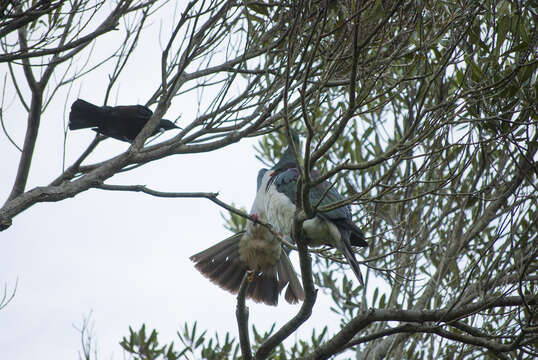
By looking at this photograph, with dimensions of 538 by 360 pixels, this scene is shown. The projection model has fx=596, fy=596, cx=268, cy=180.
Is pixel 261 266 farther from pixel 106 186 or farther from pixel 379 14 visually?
pixel 379 14

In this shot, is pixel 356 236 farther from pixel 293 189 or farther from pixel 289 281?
pixel 289 281

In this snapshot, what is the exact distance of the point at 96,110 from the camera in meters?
4.30

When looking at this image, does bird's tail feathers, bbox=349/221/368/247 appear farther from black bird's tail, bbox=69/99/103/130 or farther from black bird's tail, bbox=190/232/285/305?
black bird's tail, bbox=69/99/103/130

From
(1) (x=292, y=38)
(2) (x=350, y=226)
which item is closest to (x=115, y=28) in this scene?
(1) (x=292, y=38)

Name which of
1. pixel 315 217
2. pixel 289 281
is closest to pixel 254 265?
pixel 289 281

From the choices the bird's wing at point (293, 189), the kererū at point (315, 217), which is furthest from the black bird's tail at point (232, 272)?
the bird's wing at point (293, 189)

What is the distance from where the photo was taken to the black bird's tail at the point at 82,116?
433cm

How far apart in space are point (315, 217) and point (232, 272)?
99 centimetres

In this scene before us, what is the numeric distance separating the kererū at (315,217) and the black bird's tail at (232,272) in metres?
0.45

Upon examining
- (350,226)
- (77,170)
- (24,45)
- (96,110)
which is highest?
(96,110)

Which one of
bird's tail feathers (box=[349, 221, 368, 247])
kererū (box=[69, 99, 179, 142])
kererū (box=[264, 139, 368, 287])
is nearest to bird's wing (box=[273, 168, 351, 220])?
kererū (box=[264, 139, 368, 287])

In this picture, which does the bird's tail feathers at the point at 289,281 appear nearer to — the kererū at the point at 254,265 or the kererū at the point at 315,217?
the kererū at the point at 254,265

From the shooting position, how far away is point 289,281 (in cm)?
430

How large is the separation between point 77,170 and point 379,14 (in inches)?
72.4
